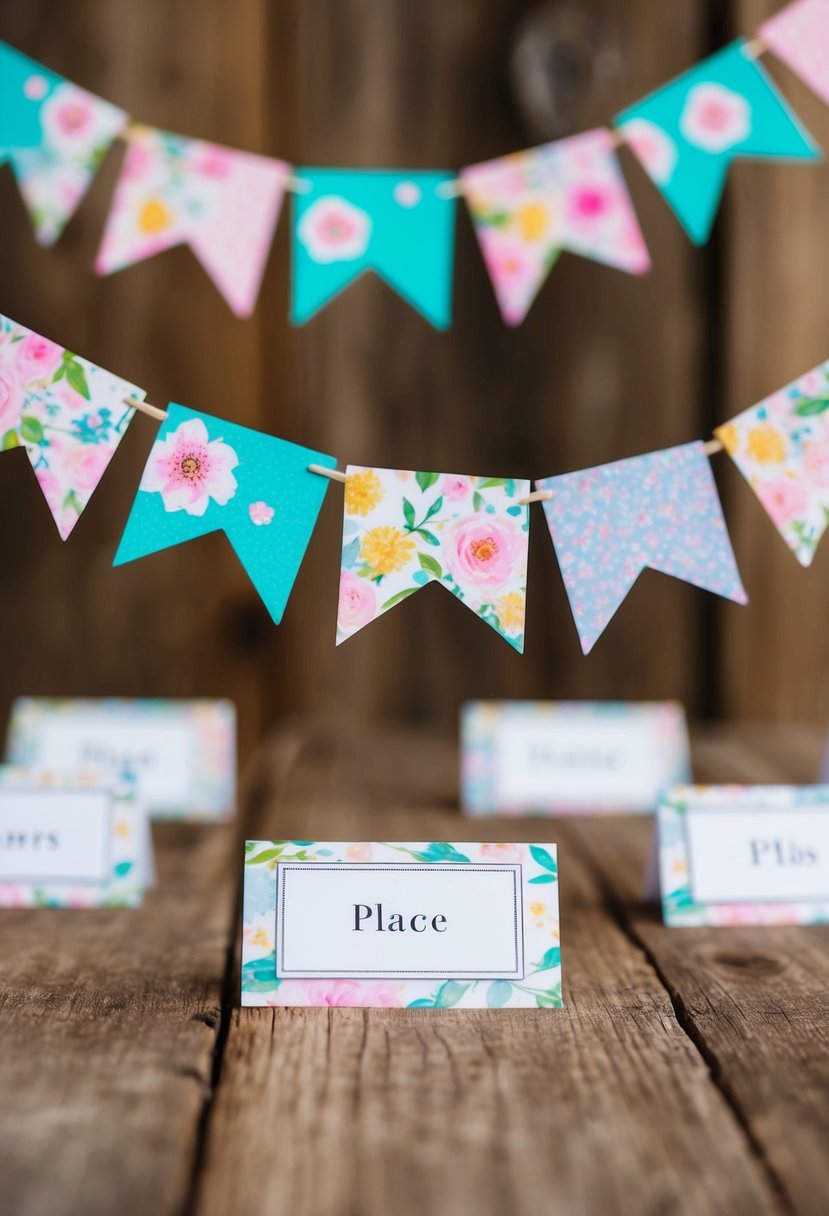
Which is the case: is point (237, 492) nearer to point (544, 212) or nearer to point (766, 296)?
point (544, 212)

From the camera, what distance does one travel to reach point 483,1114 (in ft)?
1.56

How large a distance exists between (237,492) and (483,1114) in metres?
0.34

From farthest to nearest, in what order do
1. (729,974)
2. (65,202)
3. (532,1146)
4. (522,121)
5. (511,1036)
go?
(522,121) < (65,202) < (729,974) < (511,1036) < (532,1146)

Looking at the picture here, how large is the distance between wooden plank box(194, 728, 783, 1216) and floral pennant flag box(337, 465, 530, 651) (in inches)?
8.3

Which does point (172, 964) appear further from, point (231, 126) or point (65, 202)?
point (231, 126)

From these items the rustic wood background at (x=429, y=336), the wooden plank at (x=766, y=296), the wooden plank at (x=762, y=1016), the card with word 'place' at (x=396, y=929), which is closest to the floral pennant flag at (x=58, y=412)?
the card with word 'place' at (x=396, y=929)

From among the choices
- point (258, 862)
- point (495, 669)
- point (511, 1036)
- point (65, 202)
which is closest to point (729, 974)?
point (511, 1036)

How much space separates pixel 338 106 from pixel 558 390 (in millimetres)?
533

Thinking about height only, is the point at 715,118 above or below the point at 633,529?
above

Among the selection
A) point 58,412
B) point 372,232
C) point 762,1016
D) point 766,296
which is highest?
point 766,296

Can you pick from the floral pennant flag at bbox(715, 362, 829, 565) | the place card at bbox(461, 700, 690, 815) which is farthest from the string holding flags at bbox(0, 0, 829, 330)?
the place card at bbox(461, 700, 690, 815)

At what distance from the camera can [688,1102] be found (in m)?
0.49

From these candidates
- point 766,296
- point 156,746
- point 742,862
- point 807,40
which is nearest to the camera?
point 742,862

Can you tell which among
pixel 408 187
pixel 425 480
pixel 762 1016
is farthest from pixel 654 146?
pixel 762 1016
